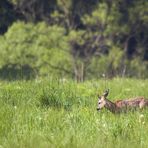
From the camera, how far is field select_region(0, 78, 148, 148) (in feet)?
23.4

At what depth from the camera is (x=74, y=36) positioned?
32.2 meters

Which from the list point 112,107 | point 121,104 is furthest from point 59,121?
point 121,104

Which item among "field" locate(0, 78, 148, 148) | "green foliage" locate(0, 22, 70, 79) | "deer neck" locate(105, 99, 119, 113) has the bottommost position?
"green foliage" locate(0, 22, 70, 79)

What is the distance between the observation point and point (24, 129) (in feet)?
25.6

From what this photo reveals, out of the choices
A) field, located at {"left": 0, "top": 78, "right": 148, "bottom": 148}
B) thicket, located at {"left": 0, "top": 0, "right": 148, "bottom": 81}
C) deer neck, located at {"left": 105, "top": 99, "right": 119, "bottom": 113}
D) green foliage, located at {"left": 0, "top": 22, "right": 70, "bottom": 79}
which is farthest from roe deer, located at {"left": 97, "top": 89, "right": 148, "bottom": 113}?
green foliage, located at {"left": 0, "top": 22, "right": 70, "bottom": 79}

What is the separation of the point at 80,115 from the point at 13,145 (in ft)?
6.58

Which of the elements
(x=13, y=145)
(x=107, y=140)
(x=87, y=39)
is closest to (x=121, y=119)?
(x=107, y=140)

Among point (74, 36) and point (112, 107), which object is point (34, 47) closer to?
point (74, 36)

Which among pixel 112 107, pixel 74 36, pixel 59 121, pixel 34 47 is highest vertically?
pixel 59 121

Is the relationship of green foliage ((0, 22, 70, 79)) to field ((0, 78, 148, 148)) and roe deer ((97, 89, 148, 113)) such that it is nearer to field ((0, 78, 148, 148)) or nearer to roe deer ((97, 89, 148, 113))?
field ((0, 78, 148, 148))

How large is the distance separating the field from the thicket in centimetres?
1924

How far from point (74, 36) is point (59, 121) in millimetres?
24021

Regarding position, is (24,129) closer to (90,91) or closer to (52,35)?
(90,91)

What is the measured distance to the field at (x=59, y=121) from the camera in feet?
23.4
